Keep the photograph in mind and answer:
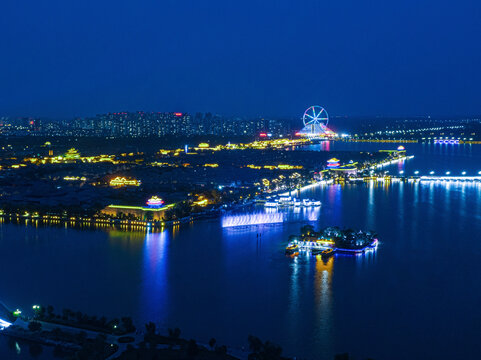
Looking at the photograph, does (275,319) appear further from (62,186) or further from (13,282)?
(62,186)

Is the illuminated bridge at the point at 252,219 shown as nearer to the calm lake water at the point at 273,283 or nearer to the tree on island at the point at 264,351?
the calm lake water at the point at 273,283

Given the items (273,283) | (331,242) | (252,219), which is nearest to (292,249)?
(331,242)

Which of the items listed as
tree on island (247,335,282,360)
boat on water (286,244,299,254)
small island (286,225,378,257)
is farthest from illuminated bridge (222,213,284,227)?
tree on island (247,335,282,360)

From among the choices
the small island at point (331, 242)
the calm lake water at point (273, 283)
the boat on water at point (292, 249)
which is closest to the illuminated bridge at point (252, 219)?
the calm lake water at point (273, 283)

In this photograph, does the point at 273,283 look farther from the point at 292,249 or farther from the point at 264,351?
the point at 264,351

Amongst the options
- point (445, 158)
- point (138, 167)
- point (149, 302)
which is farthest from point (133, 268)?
point (445, 158)

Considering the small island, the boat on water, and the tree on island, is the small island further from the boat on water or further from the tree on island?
the tree on island
